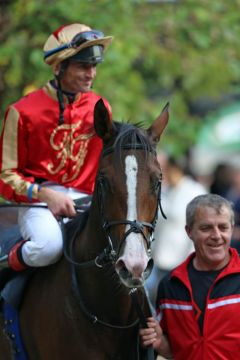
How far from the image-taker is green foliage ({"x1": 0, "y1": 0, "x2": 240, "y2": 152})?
9914mm

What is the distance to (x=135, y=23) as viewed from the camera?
11.2 metres

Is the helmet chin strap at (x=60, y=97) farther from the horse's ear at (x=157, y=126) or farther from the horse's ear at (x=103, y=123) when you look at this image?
the horse's ear at (x=157, y=126)

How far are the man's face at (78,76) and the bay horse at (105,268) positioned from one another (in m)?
0.87

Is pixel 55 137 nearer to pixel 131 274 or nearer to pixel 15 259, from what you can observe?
pixel 15 259

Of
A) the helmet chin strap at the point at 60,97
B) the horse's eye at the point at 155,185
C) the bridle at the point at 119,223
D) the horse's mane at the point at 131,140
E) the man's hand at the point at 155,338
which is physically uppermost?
the helmet chin strap at the point at 60,97

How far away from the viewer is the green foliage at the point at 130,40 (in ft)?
32.5

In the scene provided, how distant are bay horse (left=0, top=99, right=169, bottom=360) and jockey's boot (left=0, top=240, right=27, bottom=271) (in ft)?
0.49

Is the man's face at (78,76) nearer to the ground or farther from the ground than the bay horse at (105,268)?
farther from the ground

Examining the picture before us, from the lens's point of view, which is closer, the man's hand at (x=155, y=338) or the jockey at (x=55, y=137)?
the man's hand at (x=155, y=338)

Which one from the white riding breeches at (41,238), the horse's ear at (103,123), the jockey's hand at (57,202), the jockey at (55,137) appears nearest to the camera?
the horse's ear at (103,123)

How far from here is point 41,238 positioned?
5.92 meters

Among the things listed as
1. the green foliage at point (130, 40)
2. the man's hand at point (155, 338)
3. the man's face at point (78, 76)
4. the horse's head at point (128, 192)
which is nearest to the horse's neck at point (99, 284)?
the man's hand at point (155, 338)

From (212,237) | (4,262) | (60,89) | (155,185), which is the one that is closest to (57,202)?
(4,262)

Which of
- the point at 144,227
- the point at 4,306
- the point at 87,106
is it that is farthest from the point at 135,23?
the point at 144,227
